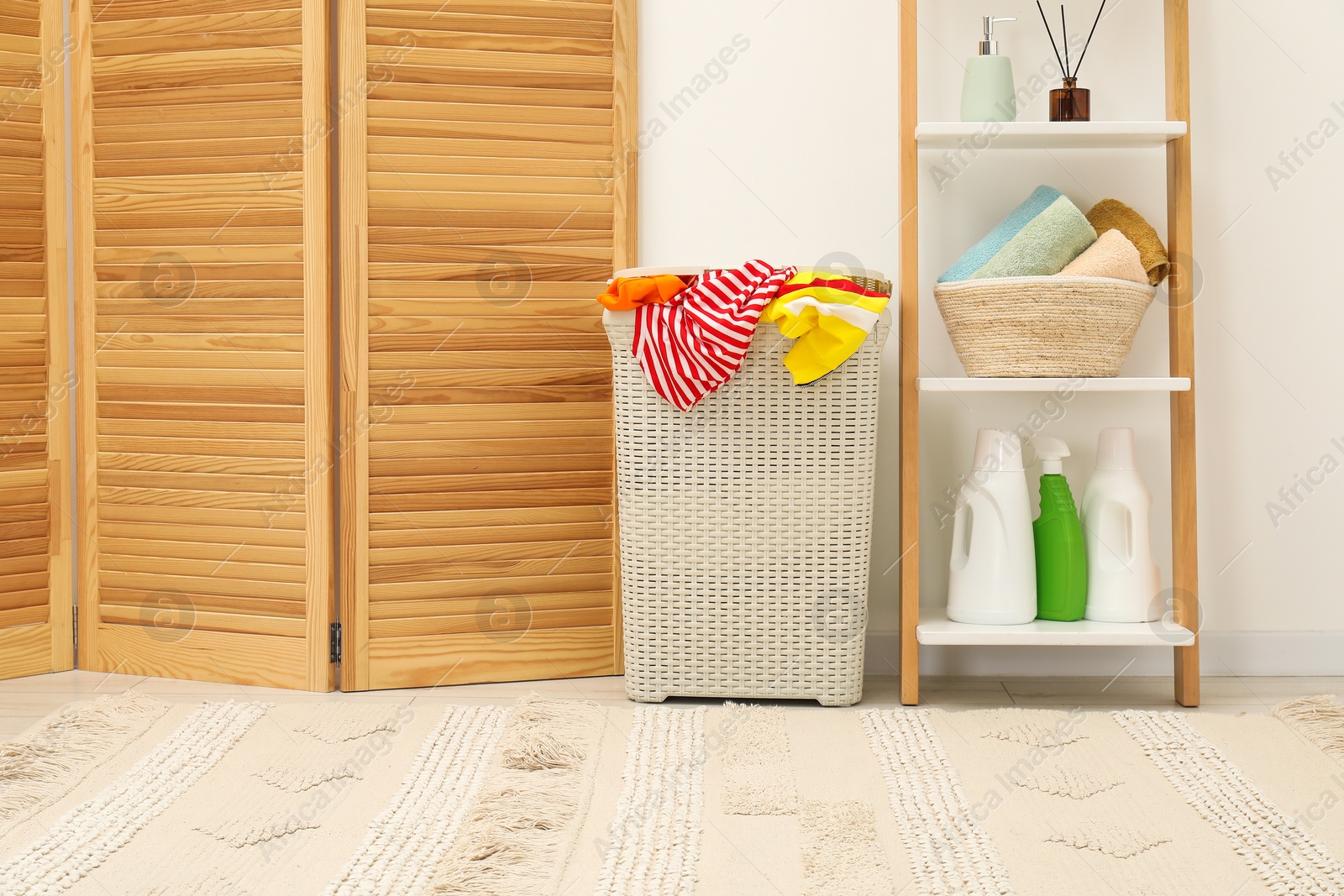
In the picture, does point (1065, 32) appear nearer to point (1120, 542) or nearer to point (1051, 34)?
point (1051, 34)

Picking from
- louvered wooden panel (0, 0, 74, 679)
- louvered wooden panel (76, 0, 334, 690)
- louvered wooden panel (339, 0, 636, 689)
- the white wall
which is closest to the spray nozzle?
the white wall

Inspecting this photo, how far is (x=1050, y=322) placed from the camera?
141 cm

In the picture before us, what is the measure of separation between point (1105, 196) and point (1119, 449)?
44cm

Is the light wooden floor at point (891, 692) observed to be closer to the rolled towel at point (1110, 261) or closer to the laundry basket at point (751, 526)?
the laundry basket at point (751, 526)

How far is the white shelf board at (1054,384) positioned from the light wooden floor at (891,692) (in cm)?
48

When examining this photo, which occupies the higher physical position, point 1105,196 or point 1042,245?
point 1105,196

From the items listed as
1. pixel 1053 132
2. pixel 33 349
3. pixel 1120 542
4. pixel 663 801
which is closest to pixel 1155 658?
pixel 1120 542

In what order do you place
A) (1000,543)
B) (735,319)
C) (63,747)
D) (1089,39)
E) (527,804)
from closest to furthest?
1. (527,804)
2. (63,747)
3. (735,319)
4. (1000,543)
5. (1089,39)

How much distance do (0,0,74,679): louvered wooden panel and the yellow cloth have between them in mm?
1218

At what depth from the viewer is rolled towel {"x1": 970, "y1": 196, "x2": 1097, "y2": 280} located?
1.43 metres

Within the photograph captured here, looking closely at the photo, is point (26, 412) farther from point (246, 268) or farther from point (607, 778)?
point (607, 778)

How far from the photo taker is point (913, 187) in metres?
1.45

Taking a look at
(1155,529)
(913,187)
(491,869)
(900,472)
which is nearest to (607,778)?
(491,869)

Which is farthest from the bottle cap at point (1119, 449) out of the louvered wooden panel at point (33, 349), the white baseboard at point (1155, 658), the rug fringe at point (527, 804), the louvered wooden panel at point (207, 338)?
the louvered wooden panel at point (33, 349)
